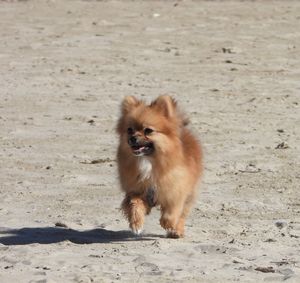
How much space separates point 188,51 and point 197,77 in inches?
85.3

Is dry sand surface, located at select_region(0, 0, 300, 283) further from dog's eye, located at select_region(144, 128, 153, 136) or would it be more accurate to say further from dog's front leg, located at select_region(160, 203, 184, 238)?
dog's eye, located at select_region(144, 128, 153, 136)

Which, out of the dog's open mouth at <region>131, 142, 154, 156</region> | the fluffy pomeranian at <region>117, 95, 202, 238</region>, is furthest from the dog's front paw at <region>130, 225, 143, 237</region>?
the dog's open mouth at <region>131, 142, 154, 156</region>

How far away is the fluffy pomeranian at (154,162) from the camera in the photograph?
845 cm

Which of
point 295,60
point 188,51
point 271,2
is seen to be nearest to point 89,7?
point 271,2

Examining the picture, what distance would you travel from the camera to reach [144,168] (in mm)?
8539

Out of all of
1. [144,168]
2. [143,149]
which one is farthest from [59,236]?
[143,149]

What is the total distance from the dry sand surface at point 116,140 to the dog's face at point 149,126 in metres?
0.68

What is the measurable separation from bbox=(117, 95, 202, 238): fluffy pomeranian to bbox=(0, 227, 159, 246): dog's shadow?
0.91ft

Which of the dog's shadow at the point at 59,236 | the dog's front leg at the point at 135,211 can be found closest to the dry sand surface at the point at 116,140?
the dog's shadow at the point at 59,236

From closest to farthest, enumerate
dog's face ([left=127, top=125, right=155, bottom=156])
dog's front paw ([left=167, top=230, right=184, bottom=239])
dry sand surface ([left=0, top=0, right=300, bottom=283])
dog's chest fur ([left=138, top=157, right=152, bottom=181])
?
dry sand surface ([left=0, top=0, right=300, bottom=283]) < dog's face ([left=127, top=125, right=155, bottom=156]) < dog's chest fur ([left=138, top=157, right=152, bottom=181]) < dog's front paw ([left=167, top=230, right=184, bottom=239])

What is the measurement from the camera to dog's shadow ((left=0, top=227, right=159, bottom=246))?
8.66 m

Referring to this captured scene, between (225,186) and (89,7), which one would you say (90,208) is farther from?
(89,7)

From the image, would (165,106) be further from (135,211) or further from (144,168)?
(135,211)

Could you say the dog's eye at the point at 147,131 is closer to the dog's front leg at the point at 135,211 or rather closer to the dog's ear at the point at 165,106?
the dog's ear at the point at 165,106
